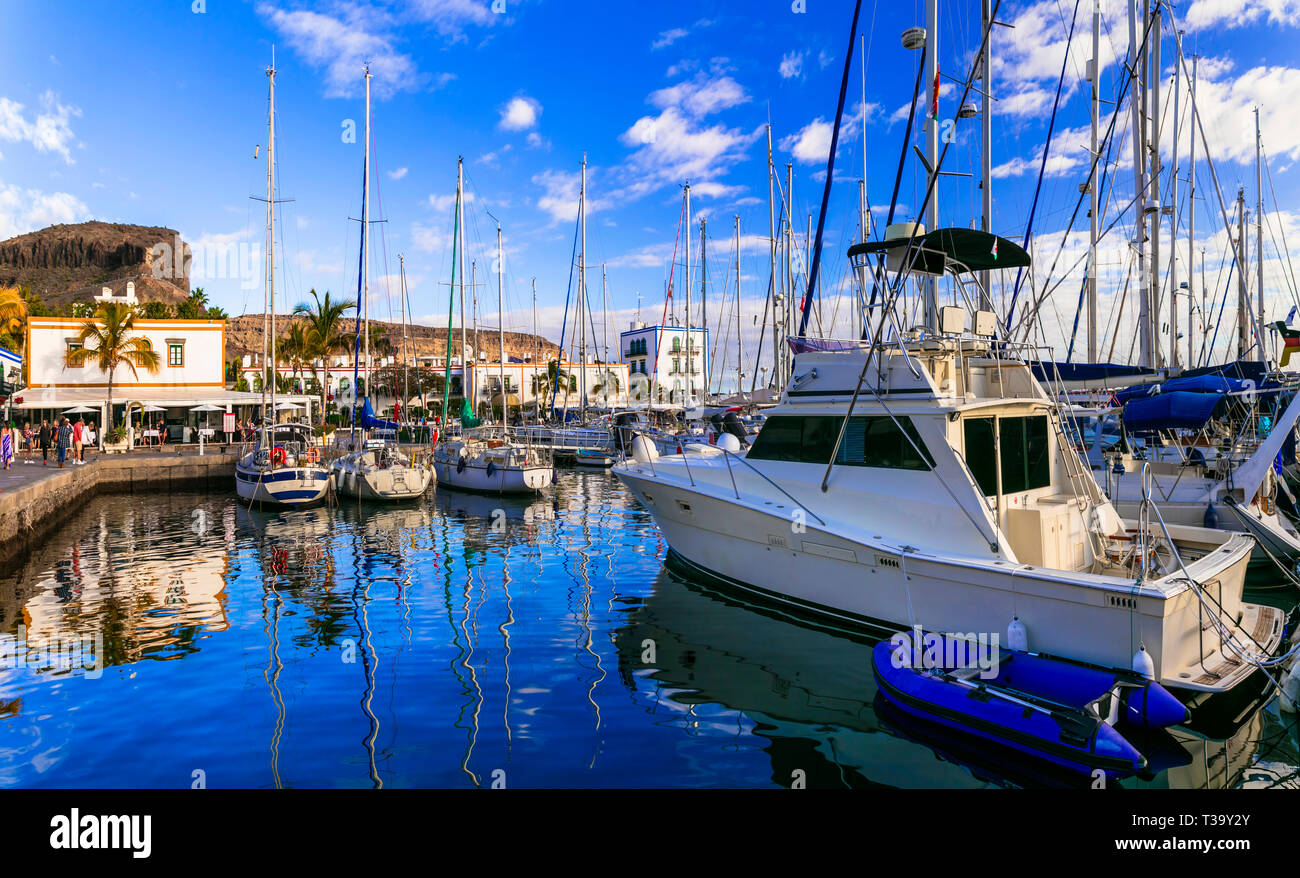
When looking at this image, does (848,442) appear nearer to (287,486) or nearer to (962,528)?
(962,528)

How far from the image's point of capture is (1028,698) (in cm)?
622

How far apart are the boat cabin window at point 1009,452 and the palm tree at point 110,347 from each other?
35.6 m

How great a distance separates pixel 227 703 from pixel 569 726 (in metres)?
3.64

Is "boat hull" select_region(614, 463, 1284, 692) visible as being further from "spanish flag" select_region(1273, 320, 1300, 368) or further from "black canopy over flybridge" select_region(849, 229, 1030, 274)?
"spanish flag" select_region(1273, 320, 1300, 368)

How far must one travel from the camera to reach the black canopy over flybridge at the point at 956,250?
29.6ft

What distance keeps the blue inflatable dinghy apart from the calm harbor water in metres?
0.29

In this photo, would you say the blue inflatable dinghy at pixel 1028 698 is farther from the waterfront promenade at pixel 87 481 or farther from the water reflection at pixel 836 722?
the waterfront promenade at pixel 87 481

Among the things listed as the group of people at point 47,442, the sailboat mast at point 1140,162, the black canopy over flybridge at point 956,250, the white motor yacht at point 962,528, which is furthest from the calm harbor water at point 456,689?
the group of people at point 47,442

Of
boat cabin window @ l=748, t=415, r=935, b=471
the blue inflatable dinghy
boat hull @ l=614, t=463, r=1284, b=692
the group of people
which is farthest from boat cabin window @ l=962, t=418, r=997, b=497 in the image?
the group of people

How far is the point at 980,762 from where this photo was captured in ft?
19.8

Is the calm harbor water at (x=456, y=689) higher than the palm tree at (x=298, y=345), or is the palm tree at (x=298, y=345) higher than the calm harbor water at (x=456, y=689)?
the palm tree at (x=298, y=345)

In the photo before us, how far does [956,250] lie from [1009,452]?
2726 millimetres

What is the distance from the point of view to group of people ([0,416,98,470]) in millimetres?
23172
